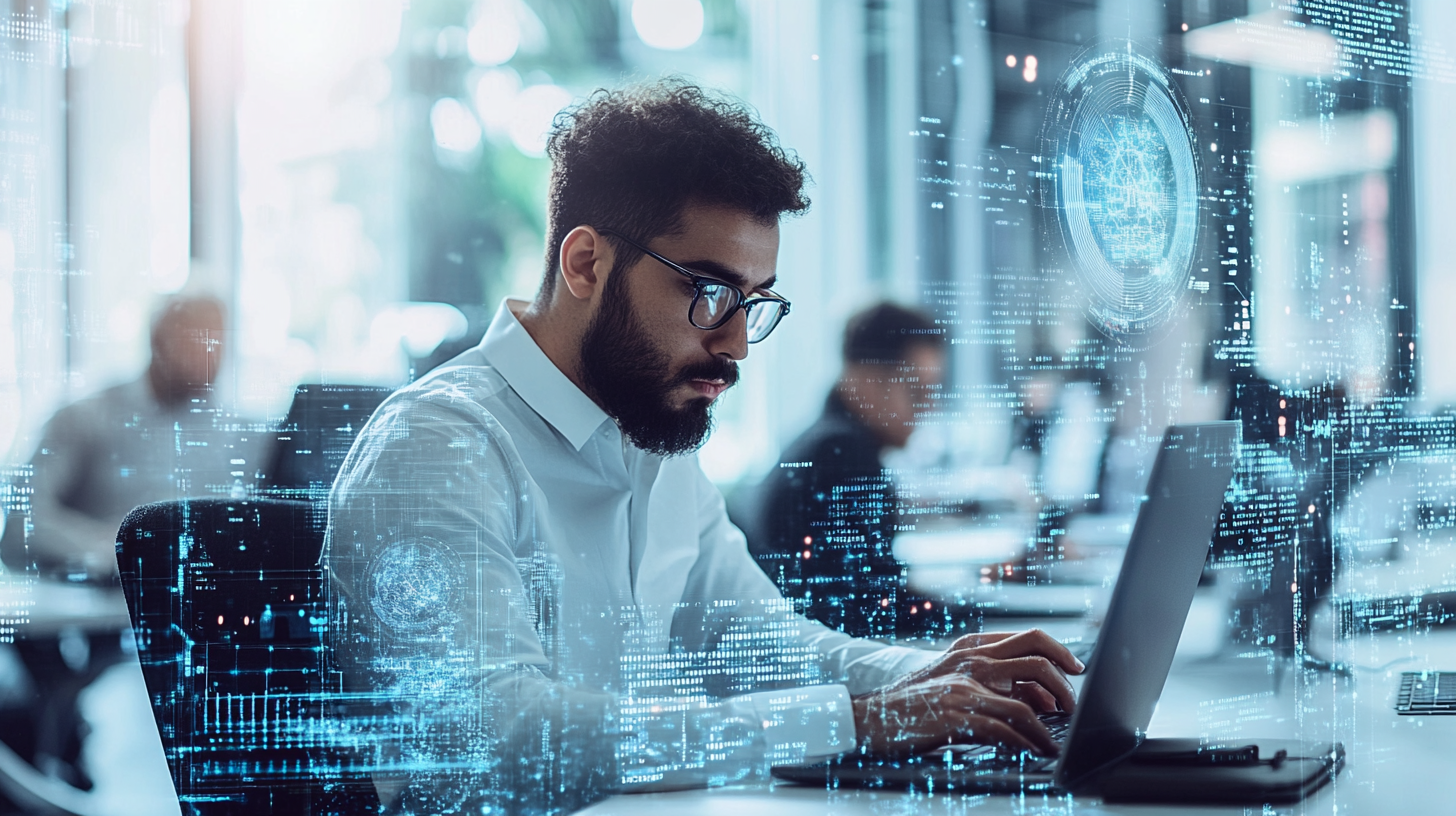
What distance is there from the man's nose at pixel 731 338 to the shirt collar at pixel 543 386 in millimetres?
121

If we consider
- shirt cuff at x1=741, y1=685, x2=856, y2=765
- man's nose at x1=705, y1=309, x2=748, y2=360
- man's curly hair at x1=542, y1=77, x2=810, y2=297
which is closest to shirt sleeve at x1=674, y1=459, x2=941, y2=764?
shirt cuff at x1=741, y1=685, x2=856, y2=765

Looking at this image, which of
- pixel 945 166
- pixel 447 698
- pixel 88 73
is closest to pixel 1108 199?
pixel 945 166

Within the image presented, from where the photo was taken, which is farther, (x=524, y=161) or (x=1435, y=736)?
(x=1435, y=736)

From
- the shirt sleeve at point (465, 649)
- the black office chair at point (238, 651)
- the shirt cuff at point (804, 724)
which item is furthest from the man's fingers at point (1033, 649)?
the black office chair at point (238, 651)

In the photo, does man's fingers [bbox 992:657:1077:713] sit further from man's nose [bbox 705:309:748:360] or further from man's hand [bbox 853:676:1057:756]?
man's nose [bbox 705:309:748:360]

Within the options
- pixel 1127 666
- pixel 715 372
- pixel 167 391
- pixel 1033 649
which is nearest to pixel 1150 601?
pixel 1127 666

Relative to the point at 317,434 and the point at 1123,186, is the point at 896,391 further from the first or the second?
the point at 317,434

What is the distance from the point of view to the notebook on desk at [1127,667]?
2.53 ft

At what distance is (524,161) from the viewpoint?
78 centimetres

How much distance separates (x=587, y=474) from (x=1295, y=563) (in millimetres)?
834

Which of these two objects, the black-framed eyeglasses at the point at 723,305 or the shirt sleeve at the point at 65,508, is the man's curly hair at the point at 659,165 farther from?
the shirt sleeve at the point at 65,508

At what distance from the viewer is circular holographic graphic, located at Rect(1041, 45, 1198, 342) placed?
1029 mm

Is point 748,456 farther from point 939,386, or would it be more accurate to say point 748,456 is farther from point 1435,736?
point 1435,736

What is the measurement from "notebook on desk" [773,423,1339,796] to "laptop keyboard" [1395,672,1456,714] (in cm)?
39
